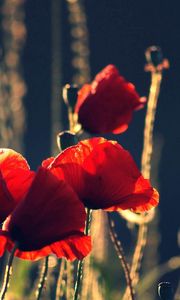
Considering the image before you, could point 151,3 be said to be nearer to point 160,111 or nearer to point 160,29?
point 160,29

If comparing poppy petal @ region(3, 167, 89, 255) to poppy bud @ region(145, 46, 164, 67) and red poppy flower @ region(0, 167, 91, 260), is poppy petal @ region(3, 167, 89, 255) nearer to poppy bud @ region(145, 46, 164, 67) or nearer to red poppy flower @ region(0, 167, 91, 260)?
red poppy flower @ region(0, 167, 91, 260)

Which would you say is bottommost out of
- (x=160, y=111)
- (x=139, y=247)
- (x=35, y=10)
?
(x=160, y=111)

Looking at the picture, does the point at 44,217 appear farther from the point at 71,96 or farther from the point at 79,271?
the point at 71,96

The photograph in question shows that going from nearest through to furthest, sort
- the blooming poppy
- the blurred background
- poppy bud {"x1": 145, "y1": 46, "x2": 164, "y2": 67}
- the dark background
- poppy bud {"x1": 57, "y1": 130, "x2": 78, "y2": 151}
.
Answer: the blooming poppy < poppy bud {"x1": 57, "y1": 130, "x2": 78, "y2": 151} < poppy bud {"x1": 145, "y1": 46, "x2": 164, "y2": 67} < the blurred background < the dark background

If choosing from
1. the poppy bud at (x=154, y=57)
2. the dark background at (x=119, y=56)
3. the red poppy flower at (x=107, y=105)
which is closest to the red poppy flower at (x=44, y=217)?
the red poppy flower at (x=107, y=105)

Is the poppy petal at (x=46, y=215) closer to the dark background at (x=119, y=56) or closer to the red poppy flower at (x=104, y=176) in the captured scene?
the red poppy flower at (x=104, y=176)

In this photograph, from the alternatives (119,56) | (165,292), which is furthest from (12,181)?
(119,56)

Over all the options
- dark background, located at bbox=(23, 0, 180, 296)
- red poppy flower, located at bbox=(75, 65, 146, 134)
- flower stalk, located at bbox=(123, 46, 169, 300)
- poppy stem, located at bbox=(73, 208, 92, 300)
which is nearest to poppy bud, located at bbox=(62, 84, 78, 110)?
red poppy flower, located at bbox=(75, 65, 146, 134)

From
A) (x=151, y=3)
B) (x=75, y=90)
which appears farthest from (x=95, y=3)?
(x=75, y=90)
